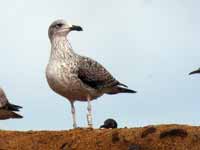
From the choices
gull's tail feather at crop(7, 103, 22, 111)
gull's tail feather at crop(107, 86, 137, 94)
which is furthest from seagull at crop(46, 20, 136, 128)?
gull's tail feather at crop(7, 103, 22, 111)

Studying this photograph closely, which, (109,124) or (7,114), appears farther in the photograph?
(7,114)

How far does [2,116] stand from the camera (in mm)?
22141

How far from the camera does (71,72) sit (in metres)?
18.2

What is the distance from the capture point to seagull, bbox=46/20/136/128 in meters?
18.0

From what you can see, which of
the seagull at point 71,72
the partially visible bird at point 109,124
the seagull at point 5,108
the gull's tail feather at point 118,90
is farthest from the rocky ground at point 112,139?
the seagull at point 5,108

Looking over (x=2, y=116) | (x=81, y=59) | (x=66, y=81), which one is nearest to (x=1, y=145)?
(x=66, y=81)

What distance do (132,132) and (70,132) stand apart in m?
1.54

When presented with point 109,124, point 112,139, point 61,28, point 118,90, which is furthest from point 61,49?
point 112,139

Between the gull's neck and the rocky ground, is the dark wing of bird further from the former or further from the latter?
the rocky ground

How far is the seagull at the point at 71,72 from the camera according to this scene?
58.9 feet

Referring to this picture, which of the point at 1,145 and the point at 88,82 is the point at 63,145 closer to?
→ the point at 1,145

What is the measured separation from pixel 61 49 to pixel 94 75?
134cm

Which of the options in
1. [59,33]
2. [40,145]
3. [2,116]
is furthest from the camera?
[2,116]

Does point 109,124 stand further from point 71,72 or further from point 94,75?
point 71,72
